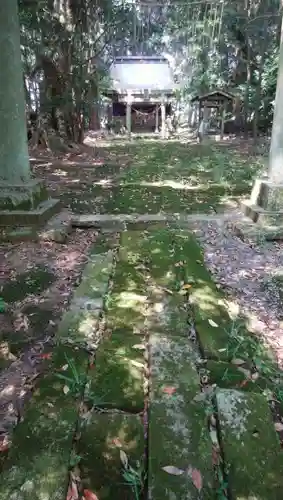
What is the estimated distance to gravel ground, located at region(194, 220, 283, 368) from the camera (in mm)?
2738

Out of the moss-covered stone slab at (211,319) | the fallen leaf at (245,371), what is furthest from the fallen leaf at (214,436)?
the moss-covered stone slab at (211,319)

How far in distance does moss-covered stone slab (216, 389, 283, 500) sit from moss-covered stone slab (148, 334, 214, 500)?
9 centimetres

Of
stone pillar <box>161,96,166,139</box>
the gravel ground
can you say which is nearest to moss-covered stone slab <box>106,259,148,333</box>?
the gravel ground

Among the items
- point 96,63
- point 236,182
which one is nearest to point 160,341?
point 236,182

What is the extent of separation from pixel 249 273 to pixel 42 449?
97.3 inches

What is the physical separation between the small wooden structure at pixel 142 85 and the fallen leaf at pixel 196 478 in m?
20.2

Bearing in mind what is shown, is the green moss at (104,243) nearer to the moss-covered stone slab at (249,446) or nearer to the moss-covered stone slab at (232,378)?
the moss-covered stone slab at (232,378)

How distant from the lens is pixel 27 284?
3.23m

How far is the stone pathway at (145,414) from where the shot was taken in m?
1.50

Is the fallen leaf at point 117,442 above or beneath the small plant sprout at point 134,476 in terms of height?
above

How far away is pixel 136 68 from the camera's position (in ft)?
75.7

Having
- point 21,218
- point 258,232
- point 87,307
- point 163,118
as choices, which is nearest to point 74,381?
point 87,307

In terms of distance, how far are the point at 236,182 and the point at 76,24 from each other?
8.10m

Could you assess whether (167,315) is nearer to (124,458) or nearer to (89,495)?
(124,458)
